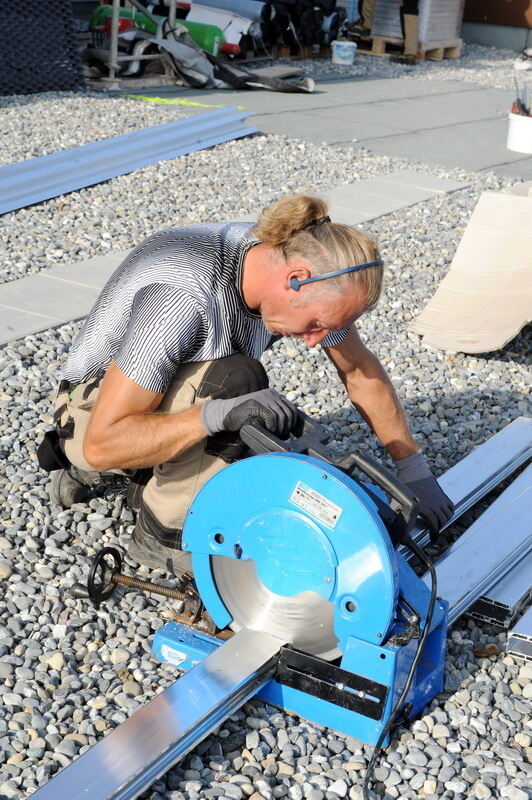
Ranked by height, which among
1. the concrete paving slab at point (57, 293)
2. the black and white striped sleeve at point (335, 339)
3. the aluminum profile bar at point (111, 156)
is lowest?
the aluminum profile bar at point (111, 156)

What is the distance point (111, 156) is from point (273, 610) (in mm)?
6246

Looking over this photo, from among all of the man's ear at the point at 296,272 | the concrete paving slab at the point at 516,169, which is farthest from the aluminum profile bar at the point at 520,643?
the concrete paving slab at the point at 516,169

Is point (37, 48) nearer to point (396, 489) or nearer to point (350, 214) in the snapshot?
point (350, 214)

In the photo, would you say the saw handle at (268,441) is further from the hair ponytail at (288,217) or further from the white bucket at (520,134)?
the white bucket at (520,134)

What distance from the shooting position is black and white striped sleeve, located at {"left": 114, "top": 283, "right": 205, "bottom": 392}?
8.48 ft

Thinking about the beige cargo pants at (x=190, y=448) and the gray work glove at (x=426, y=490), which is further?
the gray work glove at (x=426, y=490)

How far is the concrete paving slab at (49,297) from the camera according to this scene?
5.18 meters

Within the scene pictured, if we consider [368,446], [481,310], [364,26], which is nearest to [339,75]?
[364,26]

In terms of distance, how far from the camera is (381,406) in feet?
10.6

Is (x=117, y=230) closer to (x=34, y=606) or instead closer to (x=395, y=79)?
(x=34, y=606)

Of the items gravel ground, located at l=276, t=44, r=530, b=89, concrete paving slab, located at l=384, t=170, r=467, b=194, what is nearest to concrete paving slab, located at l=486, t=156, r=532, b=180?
concrete paving slab, located at l=384, t=170, r=467, b=194

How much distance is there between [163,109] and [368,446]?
7.34 metres

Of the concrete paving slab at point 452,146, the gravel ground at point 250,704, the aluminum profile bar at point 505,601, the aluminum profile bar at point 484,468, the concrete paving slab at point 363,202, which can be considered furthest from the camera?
the concrete paving slab at point 452,146

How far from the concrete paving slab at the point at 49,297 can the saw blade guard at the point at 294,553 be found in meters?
2.81
